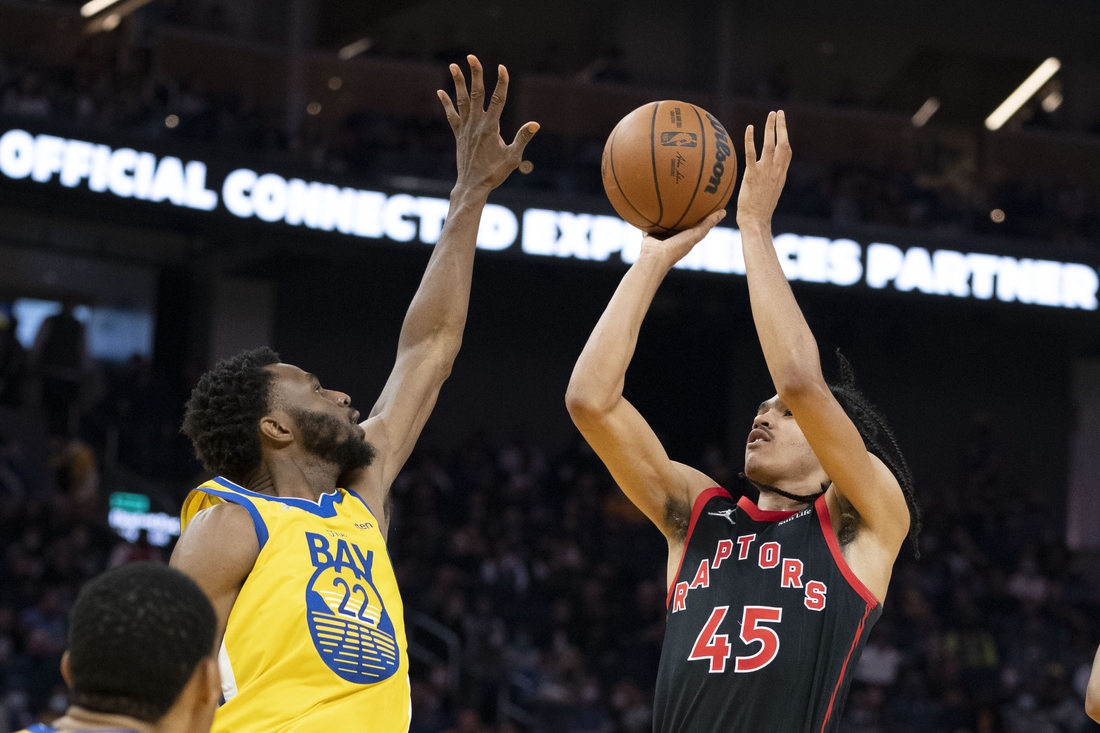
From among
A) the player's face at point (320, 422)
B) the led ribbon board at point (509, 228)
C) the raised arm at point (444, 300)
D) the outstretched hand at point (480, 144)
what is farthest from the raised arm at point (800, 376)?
the led ribbon board at point (509, 228)

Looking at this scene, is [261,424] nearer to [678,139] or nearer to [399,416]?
[399,416]

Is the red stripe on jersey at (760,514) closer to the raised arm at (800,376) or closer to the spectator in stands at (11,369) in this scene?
the raised arm at (800,376)

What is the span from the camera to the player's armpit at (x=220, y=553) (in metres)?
2.52

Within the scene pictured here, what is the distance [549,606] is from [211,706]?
11.5 meters

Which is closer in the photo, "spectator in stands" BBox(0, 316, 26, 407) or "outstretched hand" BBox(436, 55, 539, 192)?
"outstretched hand" BBox(436, 55, 539, 192)

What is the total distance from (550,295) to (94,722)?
16.4m

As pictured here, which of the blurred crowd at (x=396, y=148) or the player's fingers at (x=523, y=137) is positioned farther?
the blurred crowd at (x=396, y=148)

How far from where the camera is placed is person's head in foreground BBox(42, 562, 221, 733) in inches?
65.1

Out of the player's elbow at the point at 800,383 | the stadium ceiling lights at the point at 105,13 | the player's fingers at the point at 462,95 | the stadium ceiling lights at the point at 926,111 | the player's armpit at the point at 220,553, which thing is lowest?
the player's armpit at the point at 220,553

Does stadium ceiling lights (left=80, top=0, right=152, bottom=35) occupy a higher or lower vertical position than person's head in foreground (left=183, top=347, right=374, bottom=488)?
higher

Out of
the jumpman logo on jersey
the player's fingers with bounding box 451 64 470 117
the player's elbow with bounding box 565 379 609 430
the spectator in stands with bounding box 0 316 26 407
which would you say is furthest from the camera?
the spectator in stands with bounding box 0 316 26 407

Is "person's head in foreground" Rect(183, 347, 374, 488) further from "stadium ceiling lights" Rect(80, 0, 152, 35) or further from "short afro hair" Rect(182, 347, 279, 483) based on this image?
"stadium ceiling lights" Rect(80, 0, 152, 35)

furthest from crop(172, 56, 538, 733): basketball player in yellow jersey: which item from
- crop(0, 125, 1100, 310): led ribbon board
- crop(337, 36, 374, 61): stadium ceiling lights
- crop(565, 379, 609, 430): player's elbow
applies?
crop(337, 36, 374, 61): stadium ceiling lights

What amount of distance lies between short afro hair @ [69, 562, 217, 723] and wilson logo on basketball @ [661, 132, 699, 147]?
2.28 m
